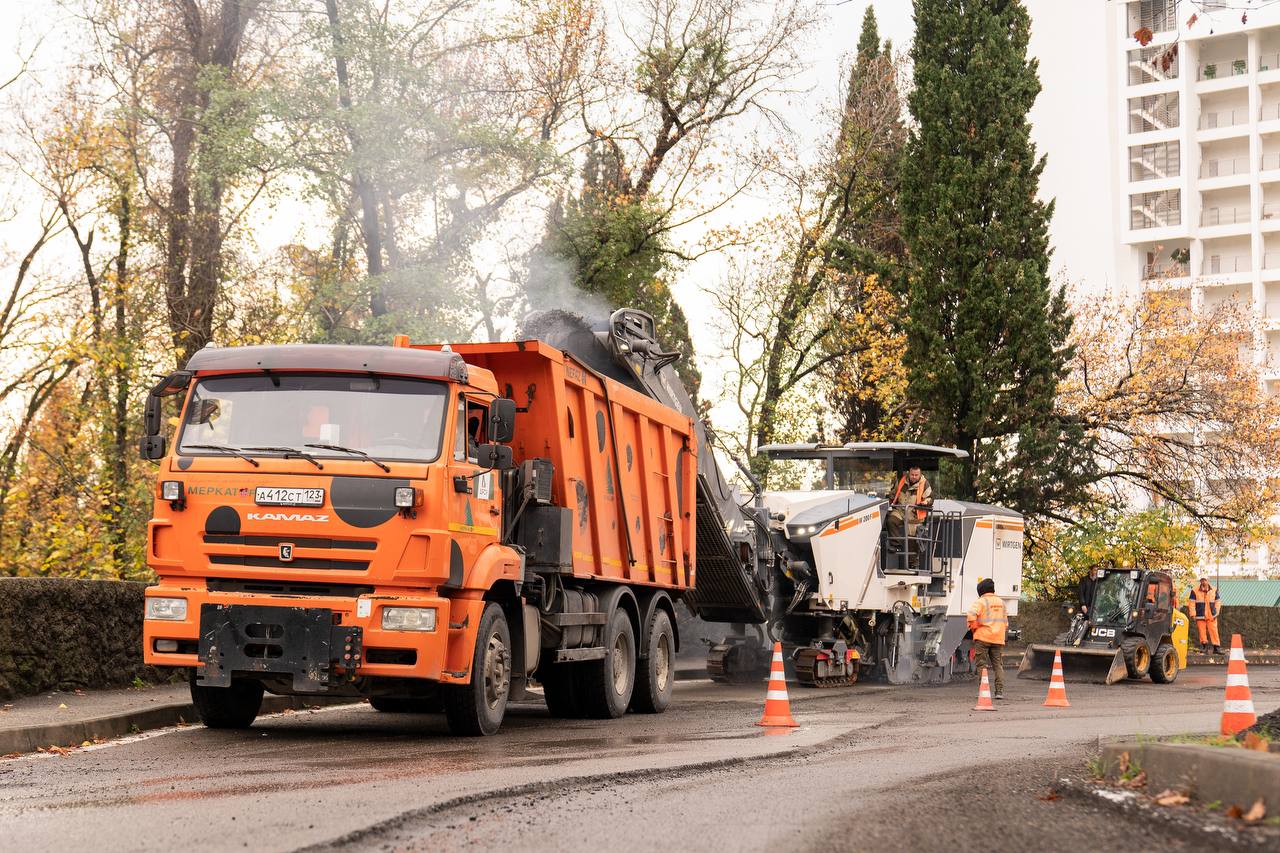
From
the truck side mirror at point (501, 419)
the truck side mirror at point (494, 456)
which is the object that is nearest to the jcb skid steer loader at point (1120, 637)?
the truck side mirror at point (494, 456)

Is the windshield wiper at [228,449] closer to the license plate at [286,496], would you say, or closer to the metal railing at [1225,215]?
the license plate at [286,496]

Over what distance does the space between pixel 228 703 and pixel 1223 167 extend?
259 ft

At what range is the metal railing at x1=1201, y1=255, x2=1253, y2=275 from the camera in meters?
80.9

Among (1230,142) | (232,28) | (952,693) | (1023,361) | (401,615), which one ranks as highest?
(1230,142)

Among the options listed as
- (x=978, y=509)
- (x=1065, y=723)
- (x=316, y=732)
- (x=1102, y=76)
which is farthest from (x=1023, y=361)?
(x=1102, y=76)

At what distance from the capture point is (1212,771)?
22.9 feet

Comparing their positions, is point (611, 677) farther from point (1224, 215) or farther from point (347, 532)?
point (1224, 215)

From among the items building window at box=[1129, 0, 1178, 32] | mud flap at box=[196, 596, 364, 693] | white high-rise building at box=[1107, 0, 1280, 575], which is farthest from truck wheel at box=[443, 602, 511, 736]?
building window at box=[1129, 0, 1178, 32]

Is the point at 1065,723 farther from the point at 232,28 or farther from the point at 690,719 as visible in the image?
the point at 232,28

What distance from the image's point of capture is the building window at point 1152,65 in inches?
3209

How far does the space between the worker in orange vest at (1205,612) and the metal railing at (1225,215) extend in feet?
170

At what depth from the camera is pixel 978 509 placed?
78.5ft

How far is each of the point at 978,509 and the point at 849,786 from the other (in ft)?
50.9

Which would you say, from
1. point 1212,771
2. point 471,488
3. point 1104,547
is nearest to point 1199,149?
point 1104,547
